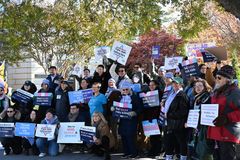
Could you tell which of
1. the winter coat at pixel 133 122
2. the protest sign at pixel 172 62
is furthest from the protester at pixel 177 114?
the protest sign at pixel 172 62

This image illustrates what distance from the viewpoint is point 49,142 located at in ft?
36.2

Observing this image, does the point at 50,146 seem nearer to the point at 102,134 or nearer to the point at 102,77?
the point at 102,134

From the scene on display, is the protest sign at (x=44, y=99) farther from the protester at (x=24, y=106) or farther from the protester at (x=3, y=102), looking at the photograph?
the protester at (x=3, y=102)

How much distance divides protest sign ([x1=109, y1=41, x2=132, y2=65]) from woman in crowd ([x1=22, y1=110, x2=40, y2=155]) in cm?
260

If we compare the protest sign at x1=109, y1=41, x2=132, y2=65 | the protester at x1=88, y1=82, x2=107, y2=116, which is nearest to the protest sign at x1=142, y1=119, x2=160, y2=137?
the protester at x1=88, y1=82, x2=107, y2=116

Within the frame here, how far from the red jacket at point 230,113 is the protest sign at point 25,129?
553cm

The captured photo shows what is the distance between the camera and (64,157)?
10.7m

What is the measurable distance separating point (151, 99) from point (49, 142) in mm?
2939

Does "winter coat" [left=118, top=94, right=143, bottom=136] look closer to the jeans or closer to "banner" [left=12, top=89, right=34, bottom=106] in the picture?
the jeans

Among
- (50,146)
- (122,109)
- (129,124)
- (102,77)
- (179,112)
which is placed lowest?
(50,146)

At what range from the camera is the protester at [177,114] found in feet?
29.1

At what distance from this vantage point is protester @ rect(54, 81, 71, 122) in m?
11.4

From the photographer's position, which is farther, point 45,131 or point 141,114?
point 45,131

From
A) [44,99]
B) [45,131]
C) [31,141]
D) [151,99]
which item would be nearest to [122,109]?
[151,99]
